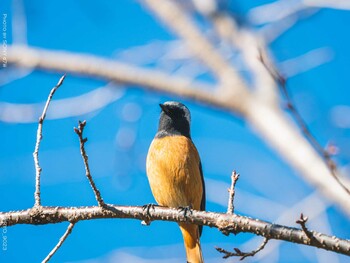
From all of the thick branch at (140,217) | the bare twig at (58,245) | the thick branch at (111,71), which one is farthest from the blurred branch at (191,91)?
the bare twig at (58,245)

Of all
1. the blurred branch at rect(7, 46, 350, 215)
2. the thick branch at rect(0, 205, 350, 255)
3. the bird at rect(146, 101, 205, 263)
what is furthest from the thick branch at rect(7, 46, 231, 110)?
the thick branch at rect(0, 205, 350, 255)

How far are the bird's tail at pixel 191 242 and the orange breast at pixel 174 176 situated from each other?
201 mm

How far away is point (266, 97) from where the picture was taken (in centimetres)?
661

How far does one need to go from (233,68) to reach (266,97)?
583 millimetres

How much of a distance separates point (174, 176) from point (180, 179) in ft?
0.20

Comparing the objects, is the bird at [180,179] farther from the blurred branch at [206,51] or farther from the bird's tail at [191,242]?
the blurred branch at [206,51]

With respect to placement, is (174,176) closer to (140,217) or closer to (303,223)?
(140,217)

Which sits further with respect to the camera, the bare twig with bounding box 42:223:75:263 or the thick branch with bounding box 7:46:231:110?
the thick branch with bounding box 7:46:231:110

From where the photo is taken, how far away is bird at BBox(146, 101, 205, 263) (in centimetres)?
507

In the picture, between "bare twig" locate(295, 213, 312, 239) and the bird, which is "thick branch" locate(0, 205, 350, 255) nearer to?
"bare twig" locate(295, 213, 312, 239)

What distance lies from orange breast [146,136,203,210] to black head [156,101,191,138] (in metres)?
0.42

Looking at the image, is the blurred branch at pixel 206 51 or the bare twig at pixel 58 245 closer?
the bare twig at pixel 58 245

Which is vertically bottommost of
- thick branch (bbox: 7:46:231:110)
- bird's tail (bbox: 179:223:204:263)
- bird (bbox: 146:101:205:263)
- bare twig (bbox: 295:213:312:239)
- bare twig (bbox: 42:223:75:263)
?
bare twig (bbox: 295:213:312:239)

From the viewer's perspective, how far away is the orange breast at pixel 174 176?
5.08 meters
